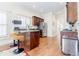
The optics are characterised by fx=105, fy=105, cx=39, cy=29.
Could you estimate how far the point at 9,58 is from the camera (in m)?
1.72

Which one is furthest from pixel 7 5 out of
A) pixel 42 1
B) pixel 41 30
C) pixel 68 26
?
pixel 68 26

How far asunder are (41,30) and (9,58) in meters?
0.70

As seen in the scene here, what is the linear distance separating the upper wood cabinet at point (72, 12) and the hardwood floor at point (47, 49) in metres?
0.41

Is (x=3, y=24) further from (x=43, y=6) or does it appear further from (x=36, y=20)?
(x=43, y=6)

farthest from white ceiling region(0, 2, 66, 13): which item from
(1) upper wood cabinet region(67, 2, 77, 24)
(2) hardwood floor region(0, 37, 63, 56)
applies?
(2) hardwood floor region(0, 37, 63, 56)

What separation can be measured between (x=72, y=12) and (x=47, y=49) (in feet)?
2.36

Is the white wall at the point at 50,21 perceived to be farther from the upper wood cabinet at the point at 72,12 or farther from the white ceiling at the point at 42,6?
the upper wood cabinet at the point at 72,12

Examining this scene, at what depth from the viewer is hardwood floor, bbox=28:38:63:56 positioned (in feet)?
5.57

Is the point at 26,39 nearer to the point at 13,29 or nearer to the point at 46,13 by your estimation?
the point at 13,29

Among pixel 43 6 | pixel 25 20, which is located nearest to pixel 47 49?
pixel 25 20

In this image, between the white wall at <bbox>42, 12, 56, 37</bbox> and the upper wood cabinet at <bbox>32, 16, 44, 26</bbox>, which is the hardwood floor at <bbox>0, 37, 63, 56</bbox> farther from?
the upper wood cabinet at <bbox>32, 16, 44, 26</bbox>

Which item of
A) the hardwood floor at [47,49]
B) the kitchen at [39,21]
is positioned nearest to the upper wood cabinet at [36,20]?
the kitchen at [39,21]

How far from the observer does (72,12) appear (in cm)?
168

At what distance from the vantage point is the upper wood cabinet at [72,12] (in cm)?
167
